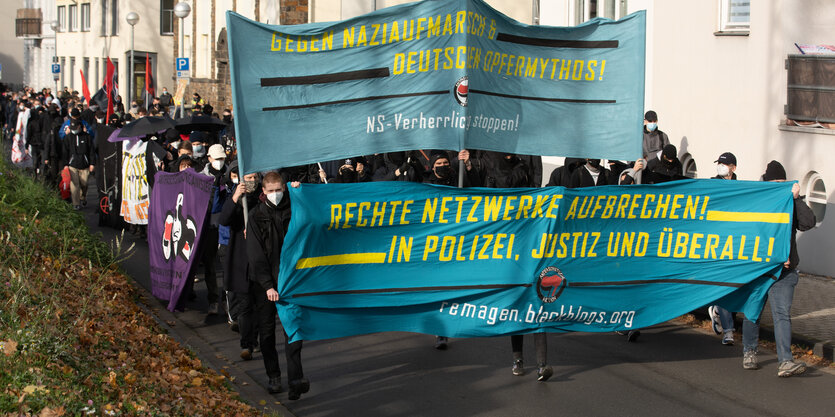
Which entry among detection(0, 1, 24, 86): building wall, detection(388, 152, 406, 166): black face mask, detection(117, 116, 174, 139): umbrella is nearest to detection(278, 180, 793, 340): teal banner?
detection(388, 152, 406, 166): black face mask

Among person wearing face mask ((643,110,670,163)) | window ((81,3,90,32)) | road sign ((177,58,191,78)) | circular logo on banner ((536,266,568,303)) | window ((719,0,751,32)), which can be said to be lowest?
circular logo on banner ((536,266,568,303))

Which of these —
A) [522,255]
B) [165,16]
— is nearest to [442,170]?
[522,255]

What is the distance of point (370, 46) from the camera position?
8695 millimetres

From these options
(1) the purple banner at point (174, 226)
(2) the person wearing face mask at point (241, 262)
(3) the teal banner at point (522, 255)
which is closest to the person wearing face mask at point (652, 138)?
(3) the teal banner at point (522, 255)

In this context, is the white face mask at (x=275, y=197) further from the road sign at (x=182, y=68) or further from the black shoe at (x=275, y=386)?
the road sign at (x=182, y=68)

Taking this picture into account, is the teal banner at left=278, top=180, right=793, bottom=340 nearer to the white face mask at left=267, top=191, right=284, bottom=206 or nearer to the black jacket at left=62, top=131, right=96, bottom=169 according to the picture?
the white face mask at left=267, top=191, right=284, bottom=206

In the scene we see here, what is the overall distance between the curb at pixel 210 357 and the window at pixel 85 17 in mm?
54070

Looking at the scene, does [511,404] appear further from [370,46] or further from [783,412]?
[370,46]

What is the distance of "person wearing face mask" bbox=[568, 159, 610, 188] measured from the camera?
11.4 m

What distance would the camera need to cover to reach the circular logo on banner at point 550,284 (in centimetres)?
894

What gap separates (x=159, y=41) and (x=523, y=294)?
51.1 m

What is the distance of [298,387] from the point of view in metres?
8.26

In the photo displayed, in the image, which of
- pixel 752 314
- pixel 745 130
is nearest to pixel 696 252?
pixel 752 314

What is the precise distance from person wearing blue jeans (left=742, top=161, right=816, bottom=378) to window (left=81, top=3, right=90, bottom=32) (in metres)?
58.8
